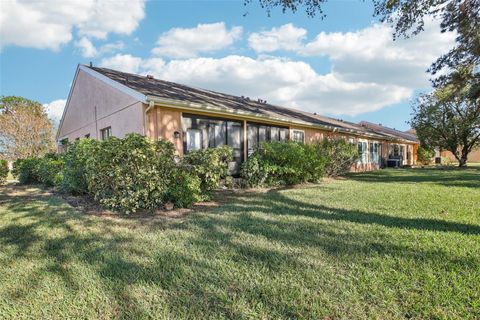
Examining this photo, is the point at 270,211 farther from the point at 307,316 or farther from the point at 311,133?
the point at 311,133

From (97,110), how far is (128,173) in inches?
340

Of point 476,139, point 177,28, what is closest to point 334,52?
point 177,28

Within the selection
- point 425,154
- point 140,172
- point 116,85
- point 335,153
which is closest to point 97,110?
point 116,85

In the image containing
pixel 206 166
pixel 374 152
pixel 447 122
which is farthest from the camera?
pixel 374 152

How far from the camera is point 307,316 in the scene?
2141mm

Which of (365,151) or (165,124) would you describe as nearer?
(165,124)

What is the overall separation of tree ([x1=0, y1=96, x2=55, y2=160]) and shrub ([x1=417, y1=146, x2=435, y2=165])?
122ft

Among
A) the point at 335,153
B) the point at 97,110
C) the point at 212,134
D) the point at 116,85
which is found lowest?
the point at 335,153

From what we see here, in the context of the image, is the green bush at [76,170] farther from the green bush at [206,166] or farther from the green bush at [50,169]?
the green bush at [206,166]

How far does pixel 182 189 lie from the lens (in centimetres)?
629

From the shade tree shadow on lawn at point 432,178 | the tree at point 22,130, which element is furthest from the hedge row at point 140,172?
the tree at point 22,130

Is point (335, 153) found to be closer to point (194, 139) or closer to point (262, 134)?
point (262, 134)

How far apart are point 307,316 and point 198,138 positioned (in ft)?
28.2

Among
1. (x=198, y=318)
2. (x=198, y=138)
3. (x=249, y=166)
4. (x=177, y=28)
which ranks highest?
(x=177, y=28)
